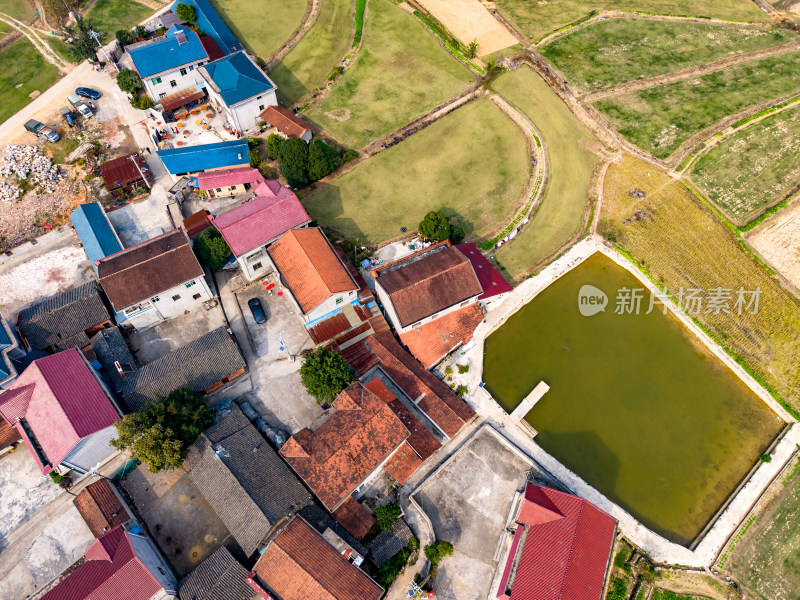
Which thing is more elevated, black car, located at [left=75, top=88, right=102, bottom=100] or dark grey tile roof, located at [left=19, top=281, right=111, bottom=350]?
black car, located at [left=75, top=88, right=102, bottom=100]

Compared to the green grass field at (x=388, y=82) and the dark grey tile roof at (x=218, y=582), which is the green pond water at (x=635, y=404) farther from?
the green grass field at (x=388, y=82)

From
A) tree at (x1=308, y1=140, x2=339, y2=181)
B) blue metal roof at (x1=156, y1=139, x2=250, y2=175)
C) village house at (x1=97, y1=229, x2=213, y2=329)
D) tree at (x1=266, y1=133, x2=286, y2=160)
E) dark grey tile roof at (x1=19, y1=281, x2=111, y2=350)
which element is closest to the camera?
village house at (x1=97, y1=229, x2=213, y2=329)

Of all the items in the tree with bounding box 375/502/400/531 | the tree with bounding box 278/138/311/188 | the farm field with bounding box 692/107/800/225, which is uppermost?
the farm field with bounding box 692/107/800/225

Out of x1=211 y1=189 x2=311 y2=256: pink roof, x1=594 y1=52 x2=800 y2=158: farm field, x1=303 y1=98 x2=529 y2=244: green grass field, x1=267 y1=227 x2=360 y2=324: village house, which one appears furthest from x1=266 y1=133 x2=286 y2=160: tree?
x1=594 y1=52 x2=800 y2=158: farm field

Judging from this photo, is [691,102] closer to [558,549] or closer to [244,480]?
[558,549]

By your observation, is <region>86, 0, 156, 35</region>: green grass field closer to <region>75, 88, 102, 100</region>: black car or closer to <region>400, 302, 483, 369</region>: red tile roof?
<region>75, 88, 102, 100</region>: black car

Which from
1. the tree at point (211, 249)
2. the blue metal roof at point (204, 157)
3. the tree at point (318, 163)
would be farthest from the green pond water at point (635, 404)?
the blue metal roof at point (204, 157)

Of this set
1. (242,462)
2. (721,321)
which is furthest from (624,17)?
(242,462)
